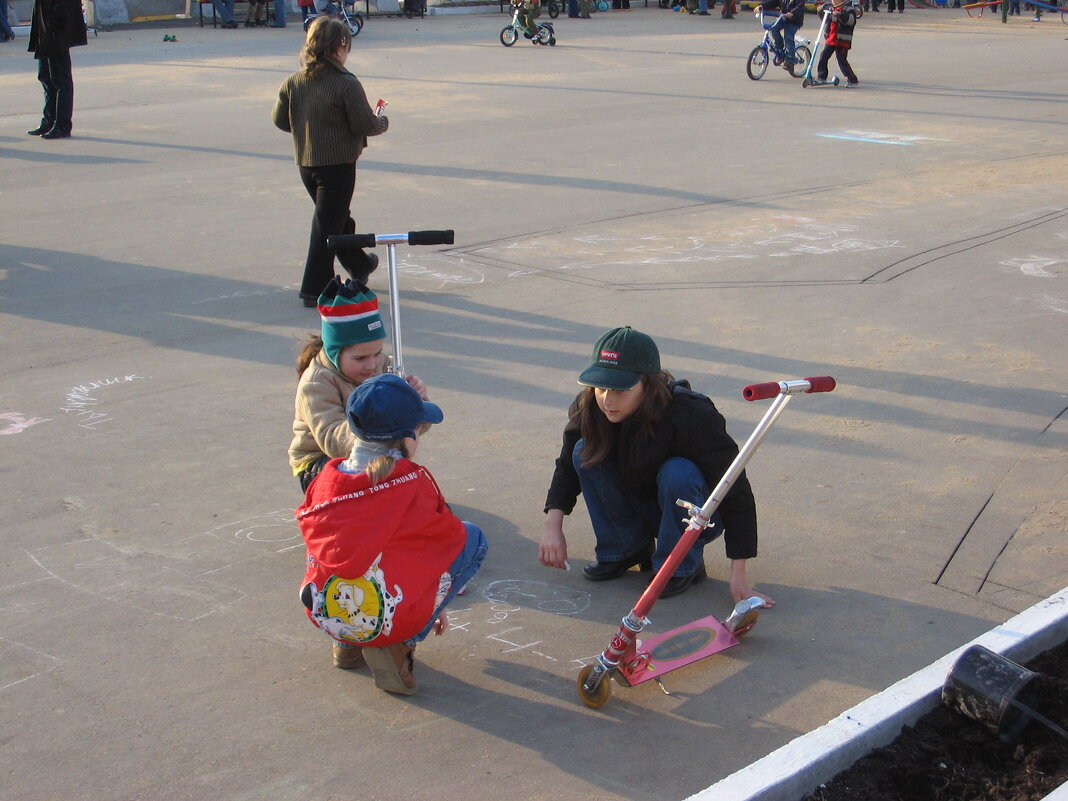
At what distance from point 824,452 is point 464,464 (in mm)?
1633

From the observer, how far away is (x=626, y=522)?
4.03 meters

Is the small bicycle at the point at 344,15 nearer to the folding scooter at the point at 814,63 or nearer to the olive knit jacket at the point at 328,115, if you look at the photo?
the folding scooter at the point at 814,63

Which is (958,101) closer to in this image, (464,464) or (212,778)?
(464,464)

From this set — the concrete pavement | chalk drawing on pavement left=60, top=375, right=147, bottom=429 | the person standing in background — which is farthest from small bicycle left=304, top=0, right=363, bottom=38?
chalk drawing on pavement left=60, top=375, right=147, bottom=429

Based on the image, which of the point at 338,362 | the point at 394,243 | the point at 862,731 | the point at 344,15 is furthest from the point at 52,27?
the point at 344,15

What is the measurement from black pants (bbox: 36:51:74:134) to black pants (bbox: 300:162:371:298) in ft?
24.0

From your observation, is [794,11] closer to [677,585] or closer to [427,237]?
[427,237]

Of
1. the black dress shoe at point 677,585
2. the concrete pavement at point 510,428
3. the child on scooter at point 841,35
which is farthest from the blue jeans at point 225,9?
the black dress shoe at point 677,585

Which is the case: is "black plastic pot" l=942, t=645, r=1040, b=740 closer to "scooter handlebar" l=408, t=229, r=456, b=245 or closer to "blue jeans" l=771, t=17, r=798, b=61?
"scooter handlebar" l=408, t=229, r=456, b=245

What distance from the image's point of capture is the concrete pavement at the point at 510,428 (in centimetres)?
329

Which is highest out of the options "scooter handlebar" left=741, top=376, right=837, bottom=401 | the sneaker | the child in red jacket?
"scooter handlebar" left=741, top=376, right=837, bottom=401

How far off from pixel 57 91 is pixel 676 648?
1223cm

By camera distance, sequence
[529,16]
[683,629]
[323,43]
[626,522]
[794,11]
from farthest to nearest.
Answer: [529,16] → [794,11] → [323,43] → [626,522] → [683,629]

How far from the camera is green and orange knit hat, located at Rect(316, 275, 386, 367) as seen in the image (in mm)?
3812
